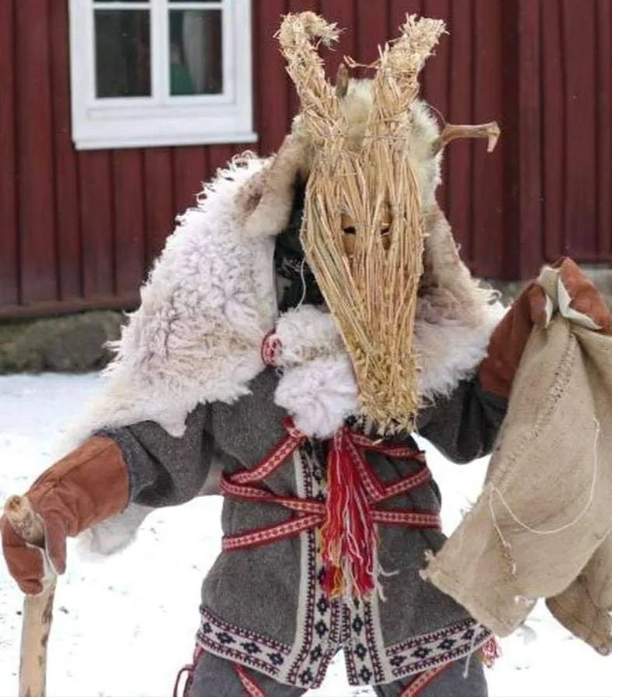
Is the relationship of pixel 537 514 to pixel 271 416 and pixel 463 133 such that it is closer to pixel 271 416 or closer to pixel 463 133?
pixel 271 416

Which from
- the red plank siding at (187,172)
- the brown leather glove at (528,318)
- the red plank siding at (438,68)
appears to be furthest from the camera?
the red plank siding at (438,68)

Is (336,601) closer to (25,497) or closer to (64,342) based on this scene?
(25,497)

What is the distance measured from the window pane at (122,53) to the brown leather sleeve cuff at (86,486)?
5347mm

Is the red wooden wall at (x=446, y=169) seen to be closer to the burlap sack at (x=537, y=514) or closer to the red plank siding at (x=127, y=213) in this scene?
the red plank siding at (x=127, y=213)

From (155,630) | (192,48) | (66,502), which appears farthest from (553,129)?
(66,502)

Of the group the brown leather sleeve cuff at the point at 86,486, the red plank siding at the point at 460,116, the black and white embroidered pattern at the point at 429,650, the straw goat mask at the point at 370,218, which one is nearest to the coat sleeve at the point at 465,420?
the straw goat mask at the point at 370,218

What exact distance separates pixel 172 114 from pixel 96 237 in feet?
2.36

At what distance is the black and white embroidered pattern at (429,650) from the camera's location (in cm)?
285

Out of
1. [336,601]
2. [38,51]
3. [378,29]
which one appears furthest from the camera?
[378,29]

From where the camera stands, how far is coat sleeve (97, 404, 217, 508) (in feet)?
9.28

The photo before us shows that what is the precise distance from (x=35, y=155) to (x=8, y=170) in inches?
6.1

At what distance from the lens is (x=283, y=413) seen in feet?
9.41

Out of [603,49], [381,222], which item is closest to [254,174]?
[381,222]

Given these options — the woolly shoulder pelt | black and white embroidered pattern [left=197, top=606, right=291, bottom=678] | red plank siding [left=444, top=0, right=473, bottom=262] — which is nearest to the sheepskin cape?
the woolly shoulder pelt
